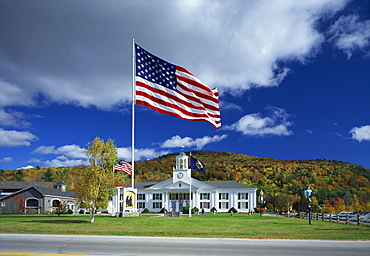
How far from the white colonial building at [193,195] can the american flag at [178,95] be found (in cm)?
5588

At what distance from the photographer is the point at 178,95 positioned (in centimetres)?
2242

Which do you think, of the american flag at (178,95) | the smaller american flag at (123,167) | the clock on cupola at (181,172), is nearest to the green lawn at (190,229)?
the american flag at (178,95)

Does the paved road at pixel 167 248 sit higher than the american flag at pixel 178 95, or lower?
lower

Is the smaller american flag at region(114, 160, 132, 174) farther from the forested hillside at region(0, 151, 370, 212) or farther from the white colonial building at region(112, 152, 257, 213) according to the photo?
the forested hillside at region(0, 151, 370, 212)

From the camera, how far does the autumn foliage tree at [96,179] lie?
1180 inches

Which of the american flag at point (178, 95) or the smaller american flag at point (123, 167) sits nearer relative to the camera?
the american flag at point (178, 95)

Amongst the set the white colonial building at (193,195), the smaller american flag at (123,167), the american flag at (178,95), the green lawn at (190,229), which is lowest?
the white colonial building at (193,195)

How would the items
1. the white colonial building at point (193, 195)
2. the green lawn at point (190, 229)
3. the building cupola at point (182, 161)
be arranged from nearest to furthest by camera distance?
the green lawn at point (190, 229) < the white colonial building at point (193, 195) < the building cupola at point (182, 161)

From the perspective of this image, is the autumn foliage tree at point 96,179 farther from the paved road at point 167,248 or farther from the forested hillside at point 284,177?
the forested hillside at point 284,177

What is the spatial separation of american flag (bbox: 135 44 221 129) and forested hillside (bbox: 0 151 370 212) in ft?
173

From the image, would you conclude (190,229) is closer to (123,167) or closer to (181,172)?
(123,167)

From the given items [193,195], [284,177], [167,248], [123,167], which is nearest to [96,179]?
[123,167]

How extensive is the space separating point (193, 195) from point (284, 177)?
6174cm

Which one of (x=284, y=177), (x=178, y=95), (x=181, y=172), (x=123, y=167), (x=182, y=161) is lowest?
(x=284, y=177)
